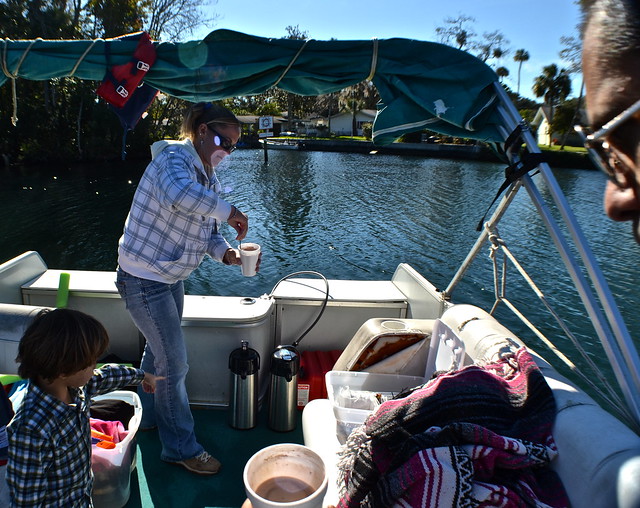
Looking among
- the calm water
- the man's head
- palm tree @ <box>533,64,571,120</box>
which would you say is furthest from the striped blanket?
palm tree @ <box>533,64,571,120</box>

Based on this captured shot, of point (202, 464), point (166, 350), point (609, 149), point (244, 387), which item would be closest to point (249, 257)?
point (166, 350)

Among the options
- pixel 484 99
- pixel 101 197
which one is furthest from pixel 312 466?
pixel 101 197

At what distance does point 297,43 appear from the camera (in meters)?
2.49

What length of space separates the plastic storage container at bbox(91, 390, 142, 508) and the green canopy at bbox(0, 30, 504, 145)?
1955mm

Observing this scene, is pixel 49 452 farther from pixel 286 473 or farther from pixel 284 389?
Result: pixel 284 389

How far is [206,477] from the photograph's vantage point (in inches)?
103

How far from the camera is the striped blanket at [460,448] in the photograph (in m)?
1.35

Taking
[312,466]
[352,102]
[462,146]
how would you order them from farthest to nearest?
[352,102]
[462,146]
[312,466]

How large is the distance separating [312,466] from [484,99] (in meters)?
Result: 2.02

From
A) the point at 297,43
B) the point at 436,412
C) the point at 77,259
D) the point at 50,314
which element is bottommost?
the point at 77,259

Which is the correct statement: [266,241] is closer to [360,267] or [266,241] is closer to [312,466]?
[360,267]

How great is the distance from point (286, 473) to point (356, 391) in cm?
60

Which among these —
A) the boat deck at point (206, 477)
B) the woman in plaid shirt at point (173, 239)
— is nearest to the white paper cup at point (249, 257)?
the woman in plaid shirt at point (173, 239)

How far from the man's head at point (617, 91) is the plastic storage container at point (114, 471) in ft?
7.49
